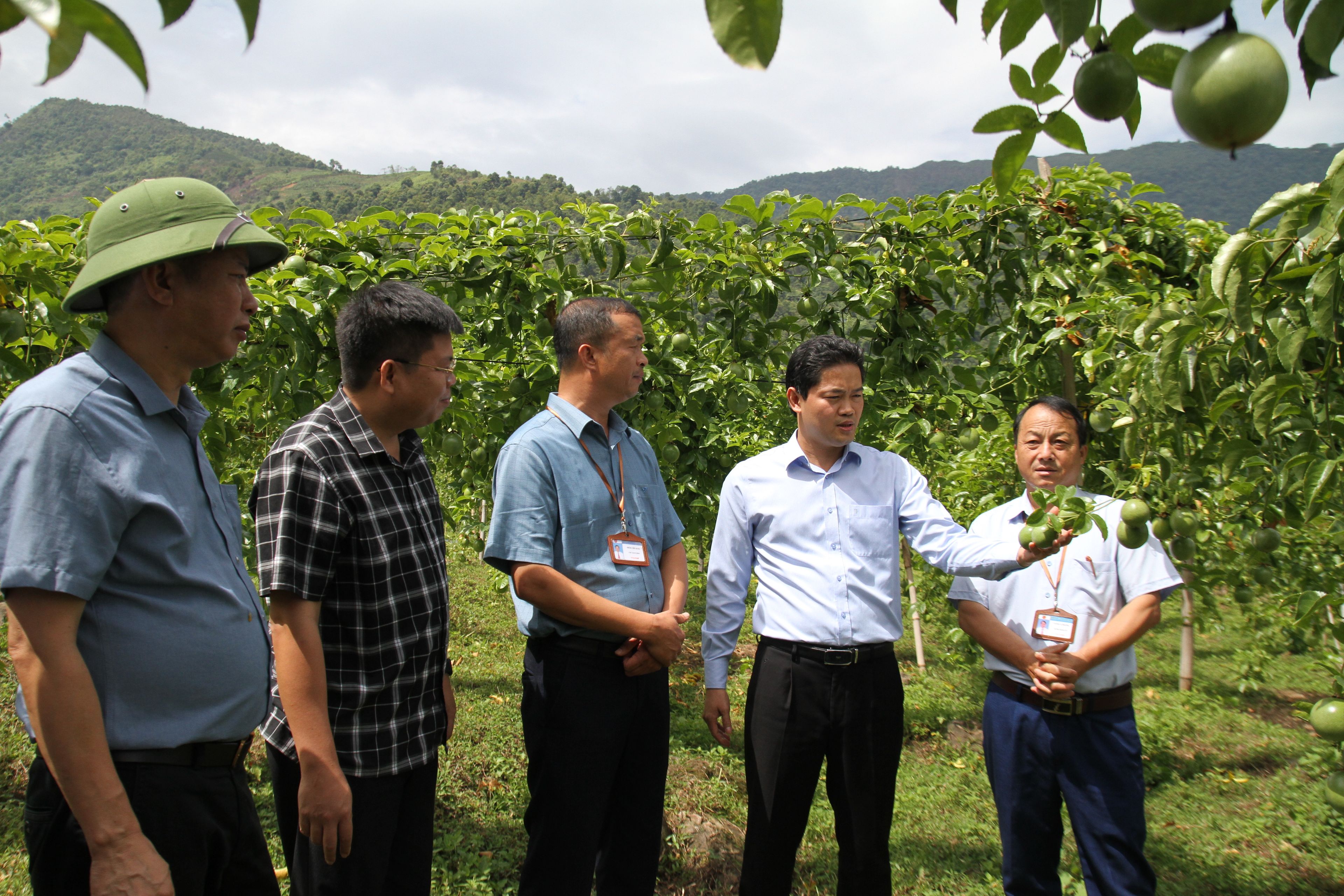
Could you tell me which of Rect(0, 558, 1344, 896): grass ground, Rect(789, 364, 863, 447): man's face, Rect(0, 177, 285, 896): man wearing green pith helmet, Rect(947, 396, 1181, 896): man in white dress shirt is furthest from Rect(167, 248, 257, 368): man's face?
Rect(0, 558, 1344, 896): grass ground

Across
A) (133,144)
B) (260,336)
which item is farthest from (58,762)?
(133,144)

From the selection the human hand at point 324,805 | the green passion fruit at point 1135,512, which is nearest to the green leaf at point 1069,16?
the green passion fruit at point 1135,512

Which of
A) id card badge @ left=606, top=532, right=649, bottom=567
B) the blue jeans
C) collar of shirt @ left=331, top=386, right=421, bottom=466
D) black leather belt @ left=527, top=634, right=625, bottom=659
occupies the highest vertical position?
collar of shirt @ left=331, top=386, right=421, bottom=466

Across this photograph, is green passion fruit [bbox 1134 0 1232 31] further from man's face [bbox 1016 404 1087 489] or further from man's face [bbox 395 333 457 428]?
man's face [bbox 1016 404 1087 489]

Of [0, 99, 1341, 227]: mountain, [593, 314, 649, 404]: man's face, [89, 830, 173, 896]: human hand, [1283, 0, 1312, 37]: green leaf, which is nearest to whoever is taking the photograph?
[1283, 0, 1312, 37]: green leaf

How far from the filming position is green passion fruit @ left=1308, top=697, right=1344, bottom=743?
5.20ft

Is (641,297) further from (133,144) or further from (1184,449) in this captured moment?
(133,144)

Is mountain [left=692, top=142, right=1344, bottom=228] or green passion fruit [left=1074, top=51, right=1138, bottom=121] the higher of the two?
mountain [left=692, top=142, right=1344, bottom=228]

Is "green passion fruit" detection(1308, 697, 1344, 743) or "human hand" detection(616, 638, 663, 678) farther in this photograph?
"human hand" detection(616, 638, 663, 678)

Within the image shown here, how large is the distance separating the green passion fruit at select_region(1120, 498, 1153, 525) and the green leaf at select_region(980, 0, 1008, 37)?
4.28ft

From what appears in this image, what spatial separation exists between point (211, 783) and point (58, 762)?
0.81 ft

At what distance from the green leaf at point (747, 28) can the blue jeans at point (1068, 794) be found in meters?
2.17

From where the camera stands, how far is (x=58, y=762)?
3.70ft

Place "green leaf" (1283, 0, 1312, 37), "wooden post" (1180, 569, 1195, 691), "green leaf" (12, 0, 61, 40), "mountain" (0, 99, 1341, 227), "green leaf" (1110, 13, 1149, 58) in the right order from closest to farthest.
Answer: "green leaf" (12, 0, 61, 40)
"green leaf" (1283, 0, 1312, 37)
"green leaf" (1110, 13, 1149, 58)
"wooden post" (1180, 569, 1195, 691)
"mountain" (0, 99, 1341, 227)
